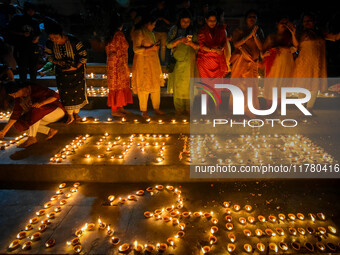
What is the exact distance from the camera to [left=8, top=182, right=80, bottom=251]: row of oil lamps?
2.38 m

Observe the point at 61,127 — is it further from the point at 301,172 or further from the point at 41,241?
the point at 301,172

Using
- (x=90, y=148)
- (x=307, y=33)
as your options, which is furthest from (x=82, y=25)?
(x=307, y=33)

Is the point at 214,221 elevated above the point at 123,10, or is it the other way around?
the point at 123,10

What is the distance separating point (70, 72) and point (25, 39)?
2.15 metres

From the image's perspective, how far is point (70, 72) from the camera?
13.9ft

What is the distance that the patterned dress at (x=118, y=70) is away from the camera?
4367 millimetres

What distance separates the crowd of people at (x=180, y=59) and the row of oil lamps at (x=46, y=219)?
1.39 m

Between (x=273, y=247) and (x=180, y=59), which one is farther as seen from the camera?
(x=180, y=59)

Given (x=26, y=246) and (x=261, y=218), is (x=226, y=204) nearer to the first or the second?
(x=261, y=218)

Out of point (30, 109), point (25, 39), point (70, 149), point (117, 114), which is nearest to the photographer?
point (70, 149)

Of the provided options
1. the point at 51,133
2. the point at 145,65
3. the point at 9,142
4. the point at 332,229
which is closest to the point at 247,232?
the point at 332,229

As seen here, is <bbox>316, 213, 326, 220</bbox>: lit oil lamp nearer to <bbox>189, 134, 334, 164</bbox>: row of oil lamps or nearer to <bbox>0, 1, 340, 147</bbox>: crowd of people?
<bbox>189, 134, 334, 164</bbox>: row of oil lamps

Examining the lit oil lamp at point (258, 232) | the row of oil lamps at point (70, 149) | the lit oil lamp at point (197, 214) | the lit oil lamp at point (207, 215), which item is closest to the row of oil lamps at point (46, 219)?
the row of oil lamps at point (70, 149)

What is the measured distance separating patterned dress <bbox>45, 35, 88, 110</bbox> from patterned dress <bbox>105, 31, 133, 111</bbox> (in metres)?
0.46
